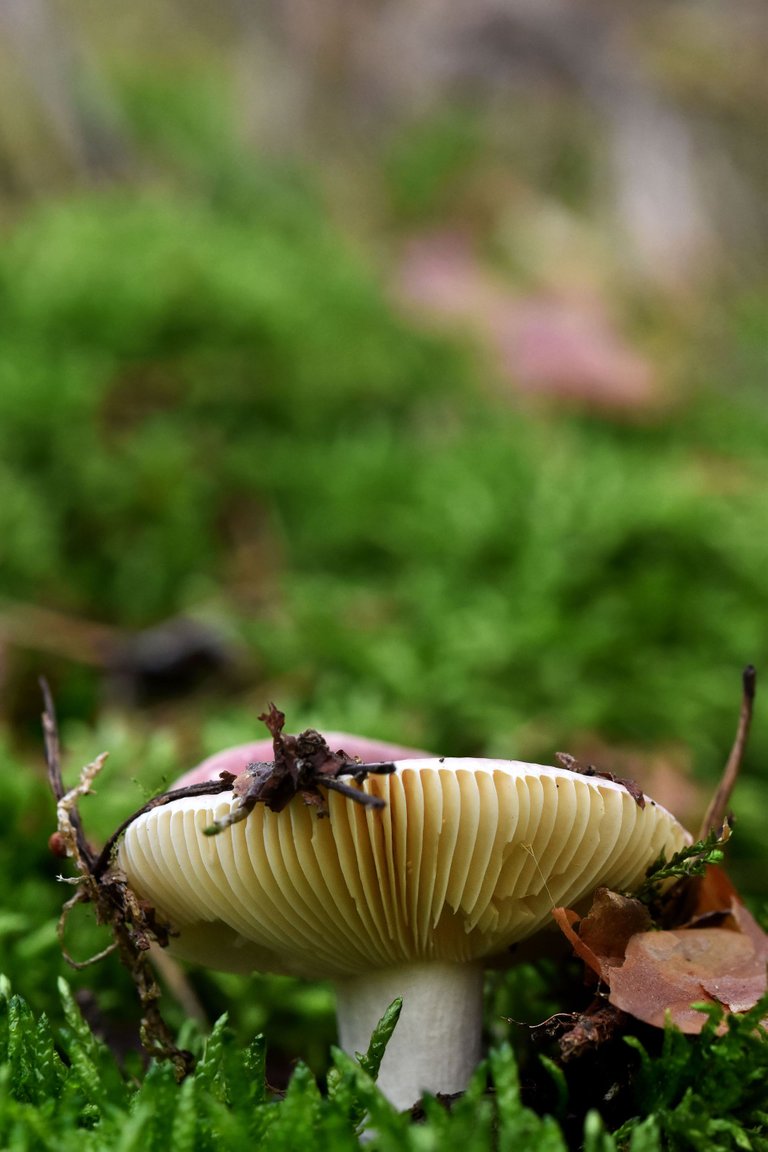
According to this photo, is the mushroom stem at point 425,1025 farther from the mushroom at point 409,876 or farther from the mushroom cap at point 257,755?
the mushroom cap at point 257,755

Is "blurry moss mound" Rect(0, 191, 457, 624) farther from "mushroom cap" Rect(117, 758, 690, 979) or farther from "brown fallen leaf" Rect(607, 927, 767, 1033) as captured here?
"brown fallen leaf" Rect(607, 927, 767, 1033)

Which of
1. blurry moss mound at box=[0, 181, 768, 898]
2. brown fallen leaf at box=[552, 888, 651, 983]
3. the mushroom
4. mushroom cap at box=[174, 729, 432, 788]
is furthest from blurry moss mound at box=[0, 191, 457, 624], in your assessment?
brown fallen leaf at box=[552, 888, 651, 983]

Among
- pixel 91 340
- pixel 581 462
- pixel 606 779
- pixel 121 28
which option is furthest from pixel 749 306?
pixel 606 779

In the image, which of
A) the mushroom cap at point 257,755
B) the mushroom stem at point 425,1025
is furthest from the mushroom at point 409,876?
the mushroom cap at point 257,755

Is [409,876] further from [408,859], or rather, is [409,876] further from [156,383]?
[156,383]

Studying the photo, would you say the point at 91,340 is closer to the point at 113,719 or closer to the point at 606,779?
the point at 113,719

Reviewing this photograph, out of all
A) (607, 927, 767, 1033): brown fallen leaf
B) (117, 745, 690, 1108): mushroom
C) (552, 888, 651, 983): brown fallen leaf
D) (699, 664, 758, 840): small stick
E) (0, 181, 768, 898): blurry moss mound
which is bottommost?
(607, 927, 767, 1033): brown fallen leaf

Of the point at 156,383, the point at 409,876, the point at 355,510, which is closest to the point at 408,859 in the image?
the point at 409,876
